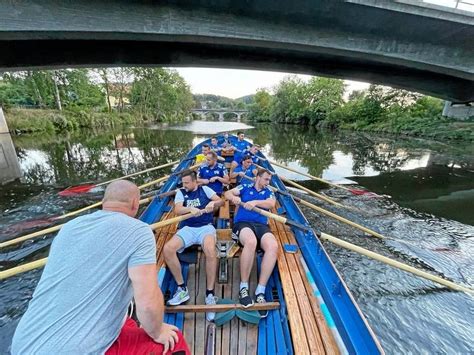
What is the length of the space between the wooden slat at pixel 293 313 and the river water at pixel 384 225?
160 cm

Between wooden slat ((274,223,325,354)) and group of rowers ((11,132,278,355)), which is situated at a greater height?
group of rowers ((11,132,278,355))

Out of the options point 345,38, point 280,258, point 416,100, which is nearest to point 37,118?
point 345,38

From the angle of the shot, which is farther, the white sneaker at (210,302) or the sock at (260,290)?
the sock at (260,290)

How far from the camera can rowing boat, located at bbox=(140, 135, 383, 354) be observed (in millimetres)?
2299

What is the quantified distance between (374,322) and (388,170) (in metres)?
10.7

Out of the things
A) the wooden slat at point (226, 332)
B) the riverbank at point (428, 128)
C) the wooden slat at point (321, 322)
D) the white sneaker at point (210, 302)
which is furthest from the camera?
the riverbank at point (428, 128)

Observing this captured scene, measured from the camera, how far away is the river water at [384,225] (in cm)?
359

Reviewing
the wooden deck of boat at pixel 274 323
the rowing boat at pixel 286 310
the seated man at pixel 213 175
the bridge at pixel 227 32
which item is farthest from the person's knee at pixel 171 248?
the bridge at pixel 227 32

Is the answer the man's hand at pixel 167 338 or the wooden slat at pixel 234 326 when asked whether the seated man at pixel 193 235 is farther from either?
the man's hand at pixel 167 338

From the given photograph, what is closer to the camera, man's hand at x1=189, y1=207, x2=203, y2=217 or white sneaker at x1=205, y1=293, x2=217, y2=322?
white sneaker at x1=205, y1=293, x2=217, y2=322

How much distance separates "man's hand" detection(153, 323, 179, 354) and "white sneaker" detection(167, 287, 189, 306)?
1.13m

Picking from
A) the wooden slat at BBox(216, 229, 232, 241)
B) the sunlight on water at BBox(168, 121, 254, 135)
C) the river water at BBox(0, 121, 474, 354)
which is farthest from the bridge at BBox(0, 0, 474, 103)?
the sunlight on water at BBox(168, 121, 254, 135)

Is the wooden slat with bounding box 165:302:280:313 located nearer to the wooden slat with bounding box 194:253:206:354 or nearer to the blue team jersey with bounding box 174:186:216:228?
the wooden slat with bounding box 194:253:206:354

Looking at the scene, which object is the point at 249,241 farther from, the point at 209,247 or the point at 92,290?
the point at 92,290
